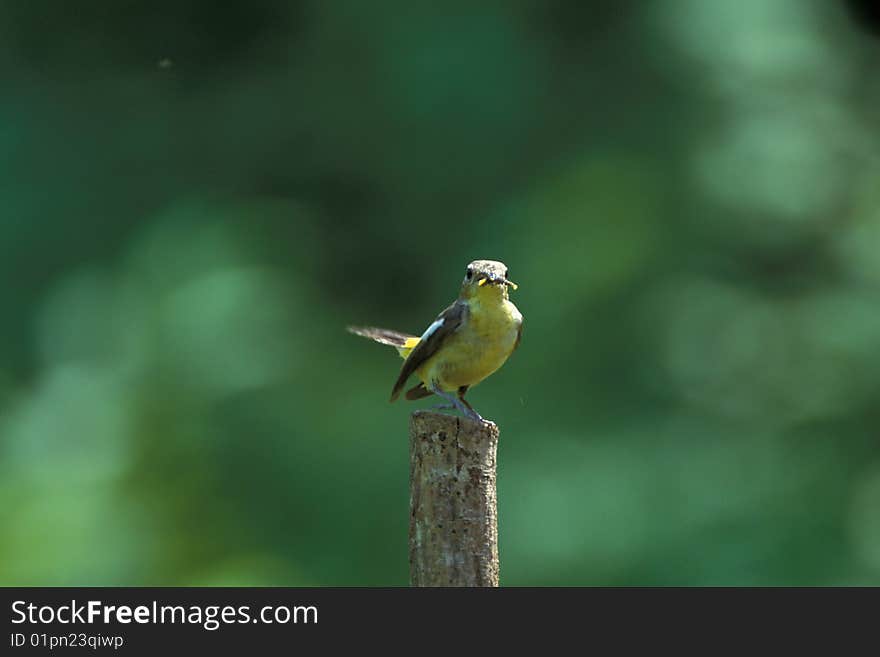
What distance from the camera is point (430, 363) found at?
577cm

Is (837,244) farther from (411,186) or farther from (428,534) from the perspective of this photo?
(428,534)

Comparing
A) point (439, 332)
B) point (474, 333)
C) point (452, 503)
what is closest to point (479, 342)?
point (474, 333)

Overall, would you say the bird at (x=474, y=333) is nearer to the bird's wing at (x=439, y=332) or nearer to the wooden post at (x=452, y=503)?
the bird's wing at (x=439, y=332)

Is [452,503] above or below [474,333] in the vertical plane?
below

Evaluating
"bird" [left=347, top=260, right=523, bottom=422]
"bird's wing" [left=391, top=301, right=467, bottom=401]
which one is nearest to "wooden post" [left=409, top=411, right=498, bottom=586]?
"bird" [left=347, top=260, right=523, bottom=422]

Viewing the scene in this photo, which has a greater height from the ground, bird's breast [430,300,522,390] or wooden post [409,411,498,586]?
bird's breast [430,300,522,390]

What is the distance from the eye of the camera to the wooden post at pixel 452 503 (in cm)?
433

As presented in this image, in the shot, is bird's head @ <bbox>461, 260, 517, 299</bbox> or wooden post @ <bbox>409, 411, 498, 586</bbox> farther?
bird's head @ <bbox>461, 260, 517, 299</bbox>

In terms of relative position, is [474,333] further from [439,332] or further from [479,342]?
[439,332]

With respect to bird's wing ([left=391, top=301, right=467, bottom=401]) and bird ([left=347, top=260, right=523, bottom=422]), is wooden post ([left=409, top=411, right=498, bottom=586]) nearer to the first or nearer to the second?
bird ([left=347, top=260, right=523, bottom=422])

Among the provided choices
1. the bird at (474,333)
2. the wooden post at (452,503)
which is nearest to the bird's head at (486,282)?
the bird at (474,333)

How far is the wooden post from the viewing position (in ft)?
14.2

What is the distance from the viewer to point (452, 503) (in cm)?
436

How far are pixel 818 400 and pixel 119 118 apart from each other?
17.6 ft
